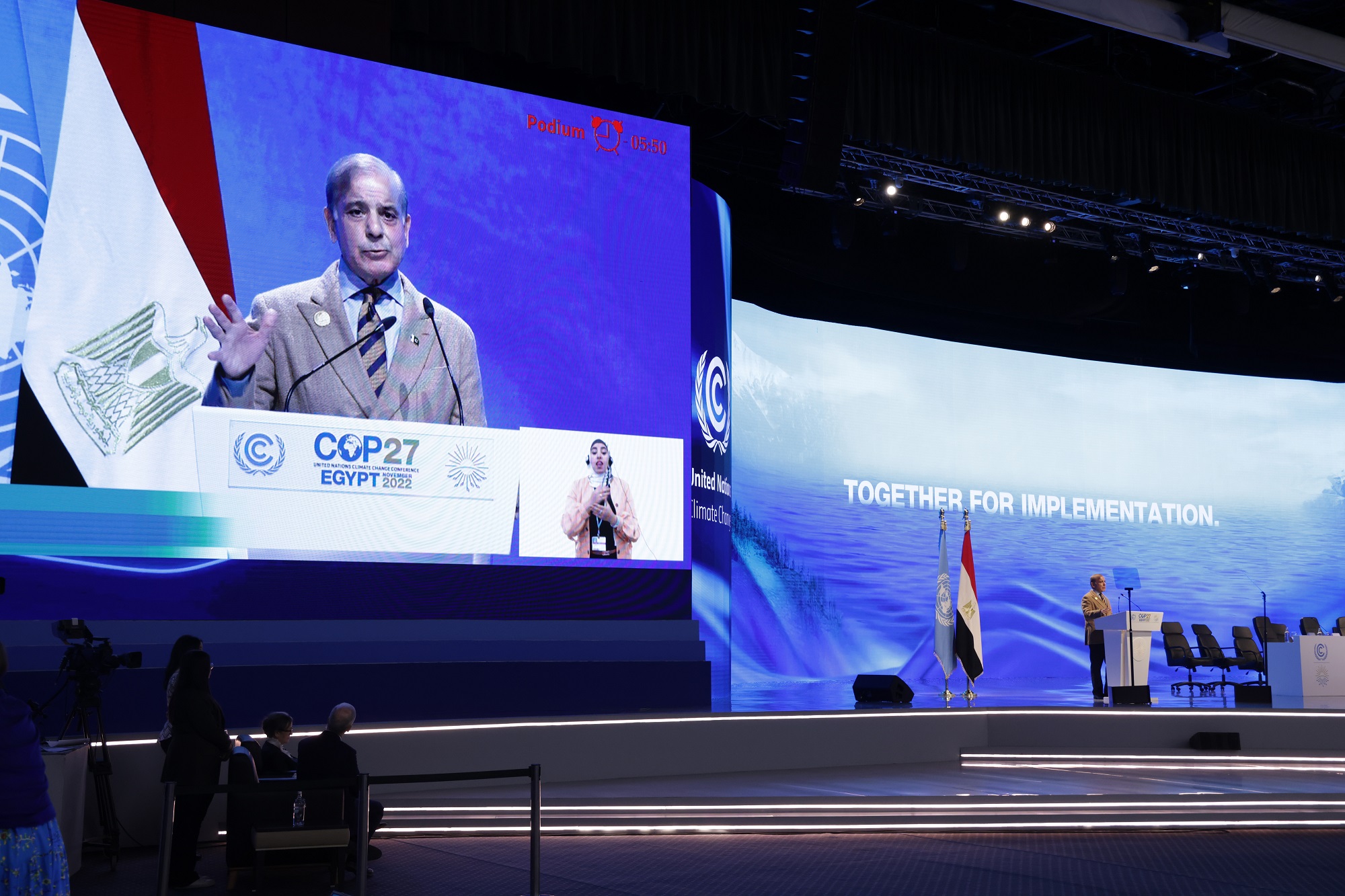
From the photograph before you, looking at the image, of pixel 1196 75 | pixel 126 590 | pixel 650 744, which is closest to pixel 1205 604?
pixel 1196 75

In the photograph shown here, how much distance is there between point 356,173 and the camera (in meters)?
9.01

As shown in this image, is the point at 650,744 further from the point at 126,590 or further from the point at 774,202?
the point at 774,202

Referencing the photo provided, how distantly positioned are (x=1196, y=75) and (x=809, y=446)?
608 centimetres

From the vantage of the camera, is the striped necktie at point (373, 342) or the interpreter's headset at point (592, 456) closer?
the striped necktie at point (373, 342)

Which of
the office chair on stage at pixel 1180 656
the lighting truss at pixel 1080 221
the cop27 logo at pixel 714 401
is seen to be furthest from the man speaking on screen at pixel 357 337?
the office chair on stage at pixel 1180 656

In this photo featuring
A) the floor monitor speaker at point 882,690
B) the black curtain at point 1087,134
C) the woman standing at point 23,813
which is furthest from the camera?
the black curtain at point 1087,134

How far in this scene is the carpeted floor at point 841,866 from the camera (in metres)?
5.52

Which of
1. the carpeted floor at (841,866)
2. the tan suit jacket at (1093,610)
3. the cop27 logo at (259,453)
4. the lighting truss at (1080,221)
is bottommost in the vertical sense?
the carpeted floor at (841,866)

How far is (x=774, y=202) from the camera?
1398 centimetres

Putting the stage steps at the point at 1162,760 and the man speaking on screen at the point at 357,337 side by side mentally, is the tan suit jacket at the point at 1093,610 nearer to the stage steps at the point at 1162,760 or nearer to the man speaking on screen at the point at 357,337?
the stage steps at the point at 1162,760

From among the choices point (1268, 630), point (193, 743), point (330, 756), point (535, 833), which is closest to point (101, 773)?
point (193, 743)

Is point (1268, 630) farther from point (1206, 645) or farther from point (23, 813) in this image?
point (23, 813)

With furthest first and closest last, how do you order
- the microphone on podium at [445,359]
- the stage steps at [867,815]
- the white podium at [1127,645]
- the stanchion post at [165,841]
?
the white podium at [1127,645], the microphone on podium at [445,359], the stage steps at [867,815], the stanchion post at [165,841]

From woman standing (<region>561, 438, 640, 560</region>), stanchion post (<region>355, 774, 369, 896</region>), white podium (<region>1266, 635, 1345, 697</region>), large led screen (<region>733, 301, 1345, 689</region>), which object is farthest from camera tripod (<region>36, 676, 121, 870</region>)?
white podium (<region>1266, 635, 1345, 697</region>)
